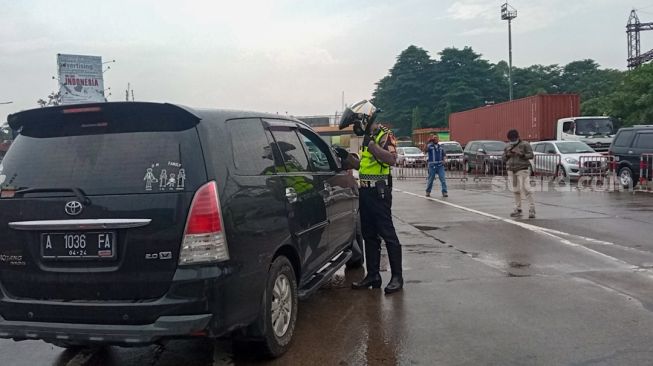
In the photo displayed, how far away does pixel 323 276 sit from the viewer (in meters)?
5.00

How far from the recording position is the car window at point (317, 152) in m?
5.11

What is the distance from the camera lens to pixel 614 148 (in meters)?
16.2

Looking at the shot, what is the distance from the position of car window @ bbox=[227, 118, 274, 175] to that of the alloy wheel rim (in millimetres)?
823

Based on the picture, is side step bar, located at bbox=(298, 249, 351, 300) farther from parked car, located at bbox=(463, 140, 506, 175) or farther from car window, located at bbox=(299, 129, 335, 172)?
parked car, located at bbox=(463, 140, 506, 175)

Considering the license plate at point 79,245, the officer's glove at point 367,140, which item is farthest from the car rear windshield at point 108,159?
the officer's glove at point 367,140

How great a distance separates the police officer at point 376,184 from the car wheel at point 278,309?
1646 mm

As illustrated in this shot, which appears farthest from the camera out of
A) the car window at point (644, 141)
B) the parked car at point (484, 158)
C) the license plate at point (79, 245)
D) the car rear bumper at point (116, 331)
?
the parked car at point (484, 158)

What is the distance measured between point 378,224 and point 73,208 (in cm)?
312

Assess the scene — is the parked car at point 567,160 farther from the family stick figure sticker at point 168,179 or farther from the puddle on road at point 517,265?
the family stick figure sticker at point 168,179

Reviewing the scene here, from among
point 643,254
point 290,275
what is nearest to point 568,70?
point 643,254

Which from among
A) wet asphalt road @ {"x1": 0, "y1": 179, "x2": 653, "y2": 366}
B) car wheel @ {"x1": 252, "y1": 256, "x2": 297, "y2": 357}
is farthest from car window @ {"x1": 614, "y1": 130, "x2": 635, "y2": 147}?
car wheel @ {"x1": 252, "y1": 256, "x2": 297, "y2": 357}

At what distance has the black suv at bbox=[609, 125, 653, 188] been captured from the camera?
15148 mm

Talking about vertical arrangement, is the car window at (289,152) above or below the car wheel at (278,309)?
above

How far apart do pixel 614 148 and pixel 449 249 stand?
35.9 feet
